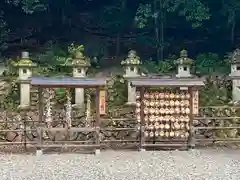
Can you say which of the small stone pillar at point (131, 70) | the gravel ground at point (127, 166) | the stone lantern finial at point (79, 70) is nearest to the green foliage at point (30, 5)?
the stone lantern finial at point (79, 70)

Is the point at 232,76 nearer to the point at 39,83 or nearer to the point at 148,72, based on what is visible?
the point at 148,72

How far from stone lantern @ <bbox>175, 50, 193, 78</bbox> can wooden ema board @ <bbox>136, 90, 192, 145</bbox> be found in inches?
116

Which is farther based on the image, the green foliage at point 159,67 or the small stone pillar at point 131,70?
the green foliage at point 159,67

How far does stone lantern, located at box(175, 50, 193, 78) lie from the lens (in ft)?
55.3

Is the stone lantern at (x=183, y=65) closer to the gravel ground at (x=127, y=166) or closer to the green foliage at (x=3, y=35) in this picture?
the gravel ground at (x=127, y=166)

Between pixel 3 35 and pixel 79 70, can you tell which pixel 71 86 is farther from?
pixel 3 35

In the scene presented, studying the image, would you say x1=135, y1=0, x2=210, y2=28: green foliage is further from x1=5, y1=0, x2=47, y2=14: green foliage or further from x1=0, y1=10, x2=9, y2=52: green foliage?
x1=0, y1=10, x2=9, y2=52: green foliage

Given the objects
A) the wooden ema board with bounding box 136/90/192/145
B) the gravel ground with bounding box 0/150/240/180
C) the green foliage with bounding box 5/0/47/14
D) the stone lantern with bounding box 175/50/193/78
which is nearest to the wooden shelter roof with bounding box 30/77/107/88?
the wooden ema board with bounding box 136/90/192/145

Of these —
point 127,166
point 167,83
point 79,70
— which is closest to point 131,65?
point 79,70

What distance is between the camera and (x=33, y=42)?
20969 millimetres

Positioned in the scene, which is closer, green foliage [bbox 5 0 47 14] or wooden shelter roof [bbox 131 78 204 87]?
wooden shelter roof [bbox 131 78 204 87]

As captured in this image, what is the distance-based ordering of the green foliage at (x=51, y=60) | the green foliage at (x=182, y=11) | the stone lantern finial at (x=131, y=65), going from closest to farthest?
the stone lantern finial at (x=131, y=65) < the green foliage at (x=51, y=60) < the green foliage at (x=182, y=11)

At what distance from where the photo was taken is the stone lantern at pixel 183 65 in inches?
664

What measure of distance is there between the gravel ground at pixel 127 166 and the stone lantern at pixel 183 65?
3.74m
